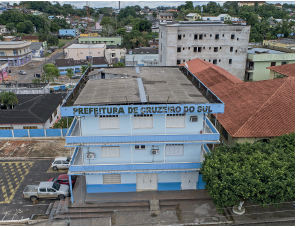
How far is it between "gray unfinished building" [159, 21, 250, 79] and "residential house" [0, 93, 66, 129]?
30407mm

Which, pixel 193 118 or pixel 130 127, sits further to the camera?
pixel 193 118

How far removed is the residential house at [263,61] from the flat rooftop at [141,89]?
3492 cm

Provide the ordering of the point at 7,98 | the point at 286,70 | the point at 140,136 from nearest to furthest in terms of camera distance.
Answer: the point at 140,136 → the point at 7,98 → the point at 286,70

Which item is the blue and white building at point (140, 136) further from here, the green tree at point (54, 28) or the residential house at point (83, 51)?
the green tree at point (54, 28)

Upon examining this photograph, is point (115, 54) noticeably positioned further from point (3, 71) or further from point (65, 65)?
point (3, 71)

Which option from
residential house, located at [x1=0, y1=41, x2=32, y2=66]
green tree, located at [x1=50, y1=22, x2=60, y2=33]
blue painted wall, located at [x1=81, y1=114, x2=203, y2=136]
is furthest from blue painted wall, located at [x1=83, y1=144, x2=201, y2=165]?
green tree, located at [x1=50, y1=22, x2=60, y2=33]

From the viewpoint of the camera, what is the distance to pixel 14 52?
290ft

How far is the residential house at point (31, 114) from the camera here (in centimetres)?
3616

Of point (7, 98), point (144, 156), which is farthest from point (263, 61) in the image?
point (7, 98)

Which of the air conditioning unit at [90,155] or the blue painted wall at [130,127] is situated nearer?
the blue painted wall at [130,127]

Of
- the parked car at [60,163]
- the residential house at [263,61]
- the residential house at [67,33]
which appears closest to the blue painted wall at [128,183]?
the parked car at [60,163]

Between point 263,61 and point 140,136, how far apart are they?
47.5 metres

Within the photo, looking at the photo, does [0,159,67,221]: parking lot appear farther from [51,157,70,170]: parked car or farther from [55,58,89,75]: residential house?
[55,58,89,75]: residential house

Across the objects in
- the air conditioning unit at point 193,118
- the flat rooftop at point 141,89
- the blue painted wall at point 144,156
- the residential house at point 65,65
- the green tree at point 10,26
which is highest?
the green tree at point 10,26
